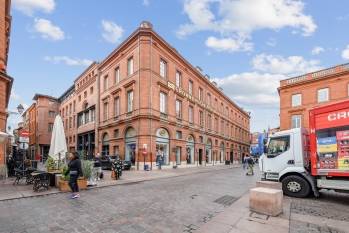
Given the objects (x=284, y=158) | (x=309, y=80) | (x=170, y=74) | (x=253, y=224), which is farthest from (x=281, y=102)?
(x=253, y=224)

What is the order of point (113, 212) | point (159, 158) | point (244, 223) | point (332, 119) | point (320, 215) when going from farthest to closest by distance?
1. point (159, 158)
2. point (332, 119)
3. point (113, 212)
4. point (320, 215)
5. point (244, 223)

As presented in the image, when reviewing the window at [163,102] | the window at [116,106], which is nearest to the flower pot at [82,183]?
the window at [163,102]

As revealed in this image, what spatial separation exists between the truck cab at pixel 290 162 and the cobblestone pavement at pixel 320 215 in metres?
0.65

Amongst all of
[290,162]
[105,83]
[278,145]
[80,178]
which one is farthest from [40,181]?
[105,83]

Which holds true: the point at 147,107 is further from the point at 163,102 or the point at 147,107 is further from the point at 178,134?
the point at 178,134

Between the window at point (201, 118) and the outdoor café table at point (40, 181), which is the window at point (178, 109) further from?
the outdoor café table at point (40, 181)

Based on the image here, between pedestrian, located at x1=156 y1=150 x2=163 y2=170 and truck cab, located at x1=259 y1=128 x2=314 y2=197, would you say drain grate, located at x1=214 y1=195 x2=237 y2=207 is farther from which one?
pedestrian, located at x1=156 y1=150 x2=163 y2=170

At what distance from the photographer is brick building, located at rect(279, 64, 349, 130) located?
105ft

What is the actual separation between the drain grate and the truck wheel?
2.30m

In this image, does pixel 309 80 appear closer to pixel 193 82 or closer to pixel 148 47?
pixel 193 82

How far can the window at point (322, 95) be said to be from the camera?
33.2m

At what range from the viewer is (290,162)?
10.5 meters

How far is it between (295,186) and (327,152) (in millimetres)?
1846

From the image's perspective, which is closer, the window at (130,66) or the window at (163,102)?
the window at (163,102)
